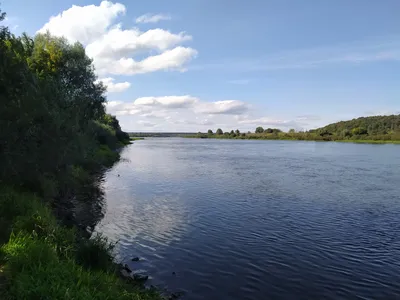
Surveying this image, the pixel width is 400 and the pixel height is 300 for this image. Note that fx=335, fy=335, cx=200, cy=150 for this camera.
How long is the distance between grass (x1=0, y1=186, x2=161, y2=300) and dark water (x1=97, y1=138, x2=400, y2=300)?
2.99 meters

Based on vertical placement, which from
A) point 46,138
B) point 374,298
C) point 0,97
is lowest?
point 374,298

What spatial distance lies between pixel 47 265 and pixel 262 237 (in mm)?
13504

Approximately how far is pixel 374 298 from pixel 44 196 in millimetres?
18913

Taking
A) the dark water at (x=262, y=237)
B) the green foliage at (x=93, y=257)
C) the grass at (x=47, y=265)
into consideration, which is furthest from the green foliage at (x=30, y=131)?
the green foliage at (x=93, y=257)

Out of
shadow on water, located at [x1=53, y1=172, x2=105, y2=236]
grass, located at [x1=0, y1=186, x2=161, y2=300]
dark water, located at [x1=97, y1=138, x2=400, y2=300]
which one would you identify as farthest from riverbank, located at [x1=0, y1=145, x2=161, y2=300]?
shadow on water, located at [x1=53, y1=172, x2=105, y2=236]

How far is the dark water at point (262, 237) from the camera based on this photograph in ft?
47.2

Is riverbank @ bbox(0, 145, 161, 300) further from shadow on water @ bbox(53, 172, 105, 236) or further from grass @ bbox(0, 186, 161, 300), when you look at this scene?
shadow on water @ bbox(53, 172, 105, 236)

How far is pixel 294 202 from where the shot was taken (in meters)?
30.0

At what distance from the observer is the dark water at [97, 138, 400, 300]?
14391 millimetres

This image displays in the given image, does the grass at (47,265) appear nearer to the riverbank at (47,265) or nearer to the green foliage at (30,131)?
the riverbank at (47,265)

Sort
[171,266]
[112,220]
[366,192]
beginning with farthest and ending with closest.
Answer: [366,192] → [112,220] → [171,266]

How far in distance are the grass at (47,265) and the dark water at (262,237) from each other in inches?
118

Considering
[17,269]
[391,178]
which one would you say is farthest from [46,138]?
[391,178]

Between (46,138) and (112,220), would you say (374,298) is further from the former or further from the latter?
(46,138)
